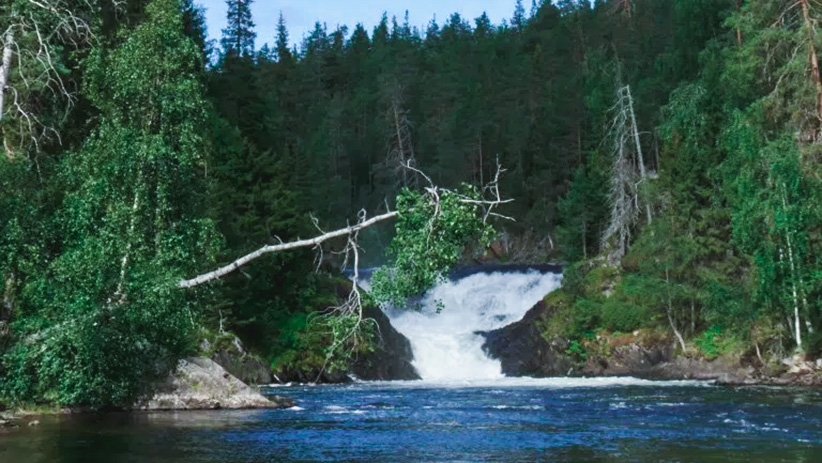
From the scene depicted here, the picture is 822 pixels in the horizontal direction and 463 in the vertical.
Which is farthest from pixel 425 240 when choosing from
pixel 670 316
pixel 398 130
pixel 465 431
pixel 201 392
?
pixel 398 130

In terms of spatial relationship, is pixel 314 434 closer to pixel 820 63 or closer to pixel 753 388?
pixel 753 388

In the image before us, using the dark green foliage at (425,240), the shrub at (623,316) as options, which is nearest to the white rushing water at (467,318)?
the shrub at (623,316)

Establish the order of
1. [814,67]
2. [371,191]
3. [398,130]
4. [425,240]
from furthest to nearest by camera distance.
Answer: [371,191] < [398,130] < [814,67] < [425,240]

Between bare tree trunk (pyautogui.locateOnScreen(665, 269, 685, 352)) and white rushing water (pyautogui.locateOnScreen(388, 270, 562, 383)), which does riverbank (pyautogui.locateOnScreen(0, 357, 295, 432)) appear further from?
bare tree trunk (pyautogui.locateOnScreen(665, 269, 685, 352))

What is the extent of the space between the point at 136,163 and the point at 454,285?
30.5 metres

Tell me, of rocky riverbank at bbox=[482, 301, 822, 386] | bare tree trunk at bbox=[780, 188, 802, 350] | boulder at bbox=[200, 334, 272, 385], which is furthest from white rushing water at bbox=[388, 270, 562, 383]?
bare tree trunk at bbox=[780, 188, 802, 350]

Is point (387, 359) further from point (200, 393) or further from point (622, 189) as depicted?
point (200, 393)

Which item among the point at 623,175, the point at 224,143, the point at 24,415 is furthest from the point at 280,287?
the point at 24,415

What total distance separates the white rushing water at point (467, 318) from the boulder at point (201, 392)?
733 inches

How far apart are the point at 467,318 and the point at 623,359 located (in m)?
10.7

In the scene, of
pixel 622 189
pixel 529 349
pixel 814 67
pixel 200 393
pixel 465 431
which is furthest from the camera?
pixel 622 189

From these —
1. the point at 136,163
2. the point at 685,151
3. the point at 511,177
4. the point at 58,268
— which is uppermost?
the point at 511,177

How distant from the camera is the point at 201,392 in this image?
2177 cm

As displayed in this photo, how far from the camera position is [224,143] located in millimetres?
40344
